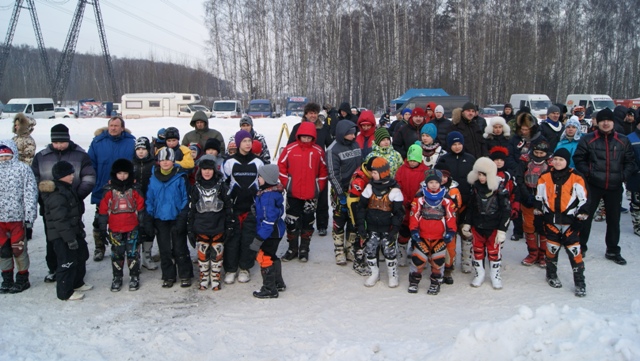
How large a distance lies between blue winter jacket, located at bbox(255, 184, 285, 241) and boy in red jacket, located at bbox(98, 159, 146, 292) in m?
1.33

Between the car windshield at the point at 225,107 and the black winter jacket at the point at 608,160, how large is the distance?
87.8 ft

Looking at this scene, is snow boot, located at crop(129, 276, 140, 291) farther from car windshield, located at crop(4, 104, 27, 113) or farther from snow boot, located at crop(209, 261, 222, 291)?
car windshield, located at crop(4, 104, 27, 113)

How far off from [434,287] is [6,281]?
4663mm

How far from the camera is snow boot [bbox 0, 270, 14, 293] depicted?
196 inches

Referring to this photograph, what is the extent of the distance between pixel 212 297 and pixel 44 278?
2096mm

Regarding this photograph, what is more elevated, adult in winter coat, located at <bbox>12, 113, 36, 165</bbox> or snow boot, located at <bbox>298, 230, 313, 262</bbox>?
adult in winter coat, located at <bbox>12, 113, 36, 165</bbox>

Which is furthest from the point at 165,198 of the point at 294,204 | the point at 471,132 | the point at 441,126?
the point at 441,126

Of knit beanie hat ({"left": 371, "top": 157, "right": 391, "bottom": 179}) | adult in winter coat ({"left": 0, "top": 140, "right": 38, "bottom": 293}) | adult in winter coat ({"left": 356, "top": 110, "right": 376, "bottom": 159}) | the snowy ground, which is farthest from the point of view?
adult in winter coat ({"left": 356, "top": 110, "right": 376, "bottom": 159})

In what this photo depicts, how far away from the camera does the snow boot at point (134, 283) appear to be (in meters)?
5.13

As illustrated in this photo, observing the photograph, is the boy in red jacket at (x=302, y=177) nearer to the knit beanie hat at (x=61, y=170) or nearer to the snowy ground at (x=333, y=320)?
the snowy ground at (x=333, y=320)

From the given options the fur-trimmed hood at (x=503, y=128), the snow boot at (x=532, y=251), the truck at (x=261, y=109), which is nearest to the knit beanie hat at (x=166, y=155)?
the fur-trimmed hood at (x=503, y=128)

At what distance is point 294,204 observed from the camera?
586 cm

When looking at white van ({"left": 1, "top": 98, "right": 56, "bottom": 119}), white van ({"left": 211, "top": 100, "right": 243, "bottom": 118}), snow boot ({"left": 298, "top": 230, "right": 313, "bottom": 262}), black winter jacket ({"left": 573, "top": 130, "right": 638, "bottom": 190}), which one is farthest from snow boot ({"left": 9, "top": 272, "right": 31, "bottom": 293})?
white van ({"left": 1, "top": 98, "right": 56, "bottom": 119})

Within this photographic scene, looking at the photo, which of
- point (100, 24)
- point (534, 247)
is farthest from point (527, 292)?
point (100, 24)
